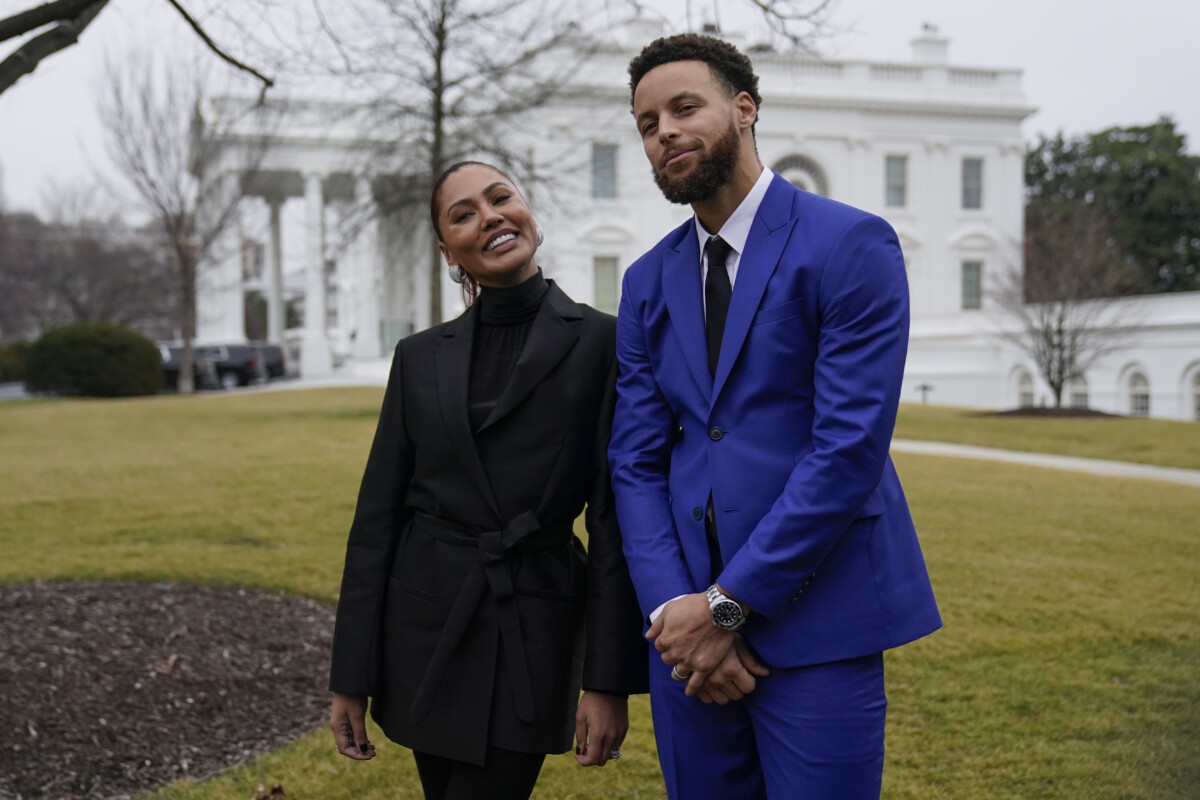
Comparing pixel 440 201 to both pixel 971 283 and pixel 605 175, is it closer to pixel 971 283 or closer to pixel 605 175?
pixel 605 175

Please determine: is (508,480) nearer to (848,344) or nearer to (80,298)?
(848,344)

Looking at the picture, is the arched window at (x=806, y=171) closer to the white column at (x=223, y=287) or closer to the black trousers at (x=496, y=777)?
the white column at (x=223, y=287)

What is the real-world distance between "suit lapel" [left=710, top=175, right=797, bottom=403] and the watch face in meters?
0.46

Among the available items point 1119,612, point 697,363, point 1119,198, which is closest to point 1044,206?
point 1119,198

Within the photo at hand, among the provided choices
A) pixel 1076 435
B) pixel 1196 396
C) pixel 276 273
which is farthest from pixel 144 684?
pixel 276 273

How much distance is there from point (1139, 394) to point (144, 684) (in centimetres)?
3249

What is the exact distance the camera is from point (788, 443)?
6.98 feet

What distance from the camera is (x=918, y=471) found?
12508 millimetres

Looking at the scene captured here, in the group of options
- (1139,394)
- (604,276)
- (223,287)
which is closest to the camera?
(1139,394)

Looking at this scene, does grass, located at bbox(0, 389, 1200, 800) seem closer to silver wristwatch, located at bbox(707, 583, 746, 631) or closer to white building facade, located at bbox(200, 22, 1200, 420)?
silver wristwatch, located at bbox(707, 583, 746, 631)

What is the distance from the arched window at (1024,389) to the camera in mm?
34719

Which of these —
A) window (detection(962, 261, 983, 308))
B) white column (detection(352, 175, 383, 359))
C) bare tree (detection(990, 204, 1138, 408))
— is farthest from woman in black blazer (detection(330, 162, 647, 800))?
window (detection(962, 261, 983, 308))

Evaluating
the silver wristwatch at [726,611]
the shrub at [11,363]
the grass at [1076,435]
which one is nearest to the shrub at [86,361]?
the shrub at [11,363]

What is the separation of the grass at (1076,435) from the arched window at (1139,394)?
1054 cm
